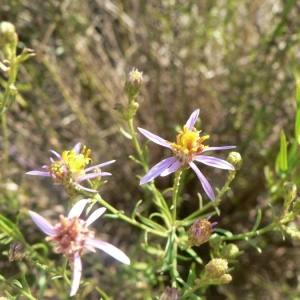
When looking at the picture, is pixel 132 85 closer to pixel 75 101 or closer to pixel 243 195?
pixel 75 101

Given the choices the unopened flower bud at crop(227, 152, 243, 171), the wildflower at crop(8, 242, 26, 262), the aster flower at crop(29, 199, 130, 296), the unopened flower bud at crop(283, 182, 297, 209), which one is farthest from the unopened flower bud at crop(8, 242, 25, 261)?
the unopened flower bud at crop(283, 182, 297, 209)

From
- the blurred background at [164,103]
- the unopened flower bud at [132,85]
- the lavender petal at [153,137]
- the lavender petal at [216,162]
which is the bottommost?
the blurred background at [164,103]

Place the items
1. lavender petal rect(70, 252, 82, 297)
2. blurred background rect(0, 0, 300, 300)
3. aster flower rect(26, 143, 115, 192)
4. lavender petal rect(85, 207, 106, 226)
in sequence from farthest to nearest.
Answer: blurred background rect(0, 0, 300, 300)
aster flower rect(26, 143, 115, 192)
lavender petal rect(85, 207, 106, 226)
lavender petal rect(70, 252, 82, 297)

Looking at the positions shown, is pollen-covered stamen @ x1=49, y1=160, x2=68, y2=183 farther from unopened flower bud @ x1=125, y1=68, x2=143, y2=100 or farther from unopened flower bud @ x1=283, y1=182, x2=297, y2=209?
unopened flower bud @ x1=283, y1=182, x2=297, y2=209

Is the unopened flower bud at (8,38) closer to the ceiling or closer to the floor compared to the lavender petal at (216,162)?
closer to the ceiling

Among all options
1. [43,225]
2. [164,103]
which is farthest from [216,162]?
[164,103]

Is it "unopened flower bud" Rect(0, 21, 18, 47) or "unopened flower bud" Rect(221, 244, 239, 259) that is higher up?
"unopened flower bud" Rect(0, 21, 18, 47)

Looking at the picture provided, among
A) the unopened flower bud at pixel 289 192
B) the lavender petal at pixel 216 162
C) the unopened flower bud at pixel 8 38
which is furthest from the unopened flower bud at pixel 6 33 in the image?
the unopened flower bud at pixel 289 192

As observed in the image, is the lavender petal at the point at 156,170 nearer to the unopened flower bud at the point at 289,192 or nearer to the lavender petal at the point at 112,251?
the lavender petal at the point at 112,251
